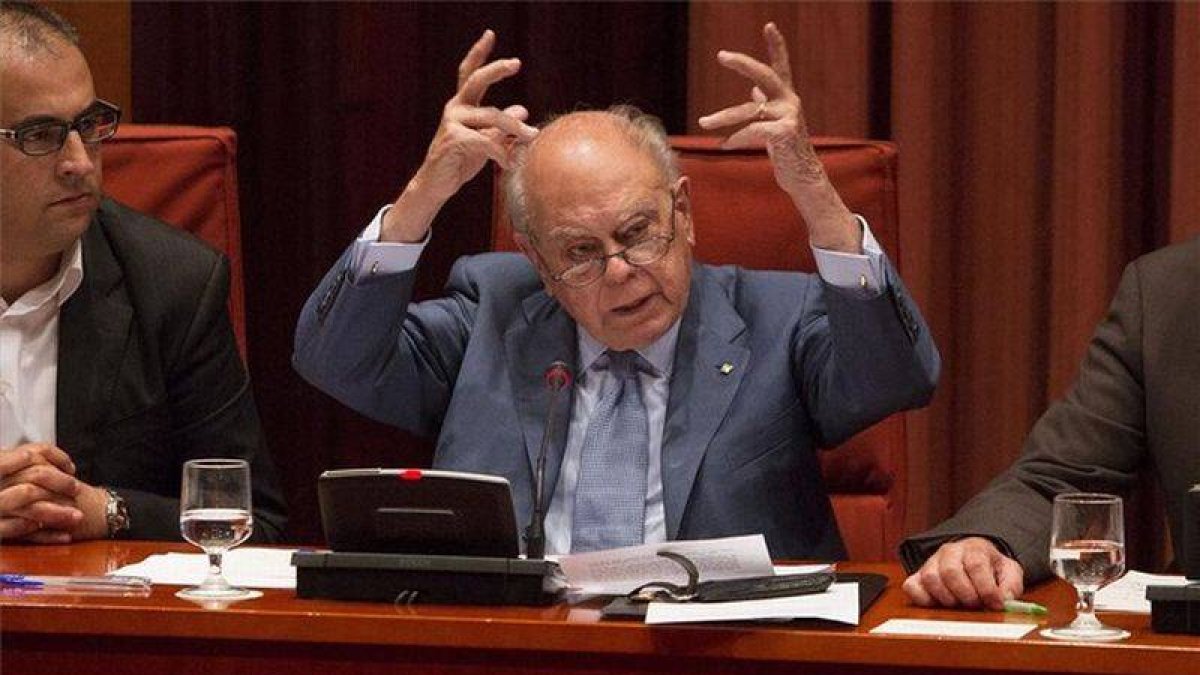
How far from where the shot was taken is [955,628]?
6.44 ft

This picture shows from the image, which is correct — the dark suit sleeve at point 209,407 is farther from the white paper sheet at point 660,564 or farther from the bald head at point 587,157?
the white paper sheet at point 660,564

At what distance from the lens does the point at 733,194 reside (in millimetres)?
2975

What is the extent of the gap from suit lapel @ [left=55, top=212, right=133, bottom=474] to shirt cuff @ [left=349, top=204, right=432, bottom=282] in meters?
0.39

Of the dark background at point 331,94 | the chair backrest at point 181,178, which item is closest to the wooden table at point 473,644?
the chair backrest at point 181,178

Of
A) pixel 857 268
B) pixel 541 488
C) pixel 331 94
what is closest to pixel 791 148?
pixel 857 268

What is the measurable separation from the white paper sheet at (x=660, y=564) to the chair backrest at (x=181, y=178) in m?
1.20

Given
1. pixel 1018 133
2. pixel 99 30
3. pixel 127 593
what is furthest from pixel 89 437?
pixel 1018 133

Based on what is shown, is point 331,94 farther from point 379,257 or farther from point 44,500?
point 44,500

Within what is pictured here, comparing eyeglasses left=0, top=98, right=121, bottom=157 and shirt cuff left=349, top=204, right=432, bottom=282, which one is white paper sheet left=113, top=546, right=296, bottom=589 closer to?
shirt cuff left=349, top=204, right=432, bottom=282

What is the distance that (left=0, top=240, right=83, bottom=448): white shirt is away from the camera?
2.88 m

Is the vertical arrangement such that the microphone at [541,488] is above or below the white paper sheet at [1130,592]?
above

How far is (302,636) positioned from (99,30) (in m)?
2.30

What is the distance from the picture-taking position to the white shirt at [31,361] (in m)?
2.88

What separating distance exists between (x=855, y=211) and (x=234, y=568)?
1.10 metres
